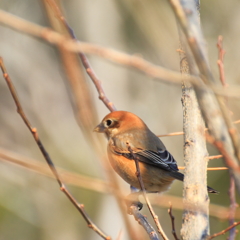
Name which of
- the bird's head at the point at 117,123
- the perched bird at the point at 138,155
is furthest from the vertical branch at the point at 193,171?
the bird's head at the point at 117,123

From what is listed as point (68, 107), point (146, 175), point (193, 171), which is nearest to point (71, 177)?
point (193, 171)

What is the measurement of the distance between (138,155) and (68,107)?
17.0 feet

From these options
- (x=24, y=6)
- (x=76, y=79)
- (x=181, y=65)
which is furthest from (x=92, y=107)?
(x=24, y=6)

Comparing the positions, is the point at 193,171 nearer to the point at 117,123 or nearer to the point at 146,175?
the point at 146,175

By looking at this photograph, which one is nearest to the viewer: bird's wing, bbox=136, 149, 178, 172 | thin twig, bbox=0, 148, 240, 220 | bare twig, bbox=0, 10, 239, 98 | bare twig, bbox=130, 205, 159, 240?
bare twig, bbox=0, 10, 239, 98

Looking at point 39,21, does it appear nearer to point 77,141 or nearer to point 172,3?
point 77,141

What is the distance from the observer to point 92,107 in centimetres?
119

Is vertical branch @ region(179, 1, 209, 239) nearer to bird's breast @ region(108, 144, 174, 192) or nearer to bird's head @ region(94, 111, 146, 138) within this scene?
bird's breast @ region(108, 144, 174, 192)

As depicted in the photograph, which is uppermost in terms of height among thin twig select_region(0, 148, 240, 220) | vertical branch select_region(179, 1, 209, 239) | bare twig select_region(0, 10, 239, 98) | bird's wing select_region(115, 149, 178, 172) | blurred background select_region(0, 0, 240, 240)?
blurred background select_region(0, 0, 240, 240)

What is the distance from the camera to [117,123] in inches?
159

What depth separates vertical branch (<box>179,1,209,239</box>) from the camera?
1.81 meters

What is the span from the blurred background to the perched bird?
2.56 m

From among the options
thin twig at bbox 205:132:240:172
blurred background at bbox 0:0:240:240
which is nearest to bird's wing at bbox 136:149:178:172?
thin twig at bbox 205:132:240:172

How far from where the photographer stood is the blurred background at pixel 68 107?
7.29 metres
